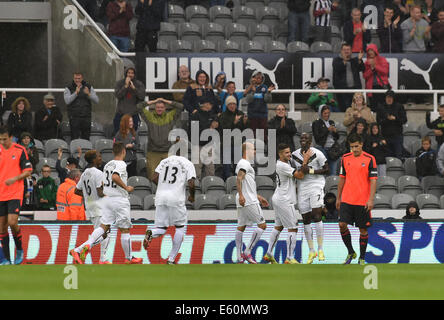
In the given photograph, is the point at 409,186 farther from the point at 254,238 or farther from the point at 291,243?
the point at 254,238

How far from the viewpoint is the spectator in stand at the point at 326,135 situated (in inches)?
814

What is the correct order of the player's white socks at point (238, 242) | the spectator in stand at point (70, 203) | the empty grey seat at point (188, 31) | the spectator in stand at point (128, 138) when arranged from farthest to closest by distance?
the empty grey seat at point (188, 31)
the spectator in stand at point (128, 138)
the spectator in stand at point (70, 203)
the player's white socks at point (238, 242)

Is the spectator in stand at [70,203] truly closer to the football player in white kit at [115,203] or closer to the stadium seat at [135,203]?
the stadium seat at [135,203]

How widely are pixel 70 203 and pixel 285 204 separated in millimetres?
4129

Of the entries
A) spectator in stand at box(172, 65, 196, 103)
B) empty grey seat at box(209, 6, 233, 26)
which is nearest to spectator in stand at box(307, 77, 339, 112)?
spectator in stand at box(172, 65, 196, 103)

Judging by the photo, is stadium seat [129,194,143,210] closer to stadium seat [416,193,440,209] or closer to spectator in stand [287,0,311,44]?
stadium seat [416,193,440,209]

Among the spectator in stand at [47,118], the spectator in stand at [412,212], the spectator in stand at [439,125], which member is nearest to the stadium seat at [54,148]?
the spectator in stand at [47,118]

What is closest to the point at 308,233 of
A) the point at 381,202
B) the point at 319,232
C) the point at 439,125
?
the point at 319,232

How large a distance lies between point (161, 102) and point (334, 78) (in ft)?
14.3

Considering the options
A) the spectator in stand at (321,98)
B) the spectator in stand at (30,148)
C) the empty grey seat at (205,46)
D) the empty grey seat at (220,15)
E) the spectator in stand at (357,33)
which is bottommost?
the spectator in stand at (30,148)

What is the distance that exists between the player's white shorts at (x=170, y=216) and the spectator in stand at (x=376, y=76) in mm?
7859

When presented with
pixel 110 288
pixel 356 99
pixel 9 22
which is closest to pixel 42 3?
pixel 9 22

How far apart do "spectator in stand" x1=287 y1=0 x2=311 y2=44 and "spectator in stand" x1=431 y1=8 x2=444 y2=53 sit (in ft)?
9.35

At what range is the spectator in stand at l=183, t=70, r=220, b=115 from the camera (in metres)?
20.6
